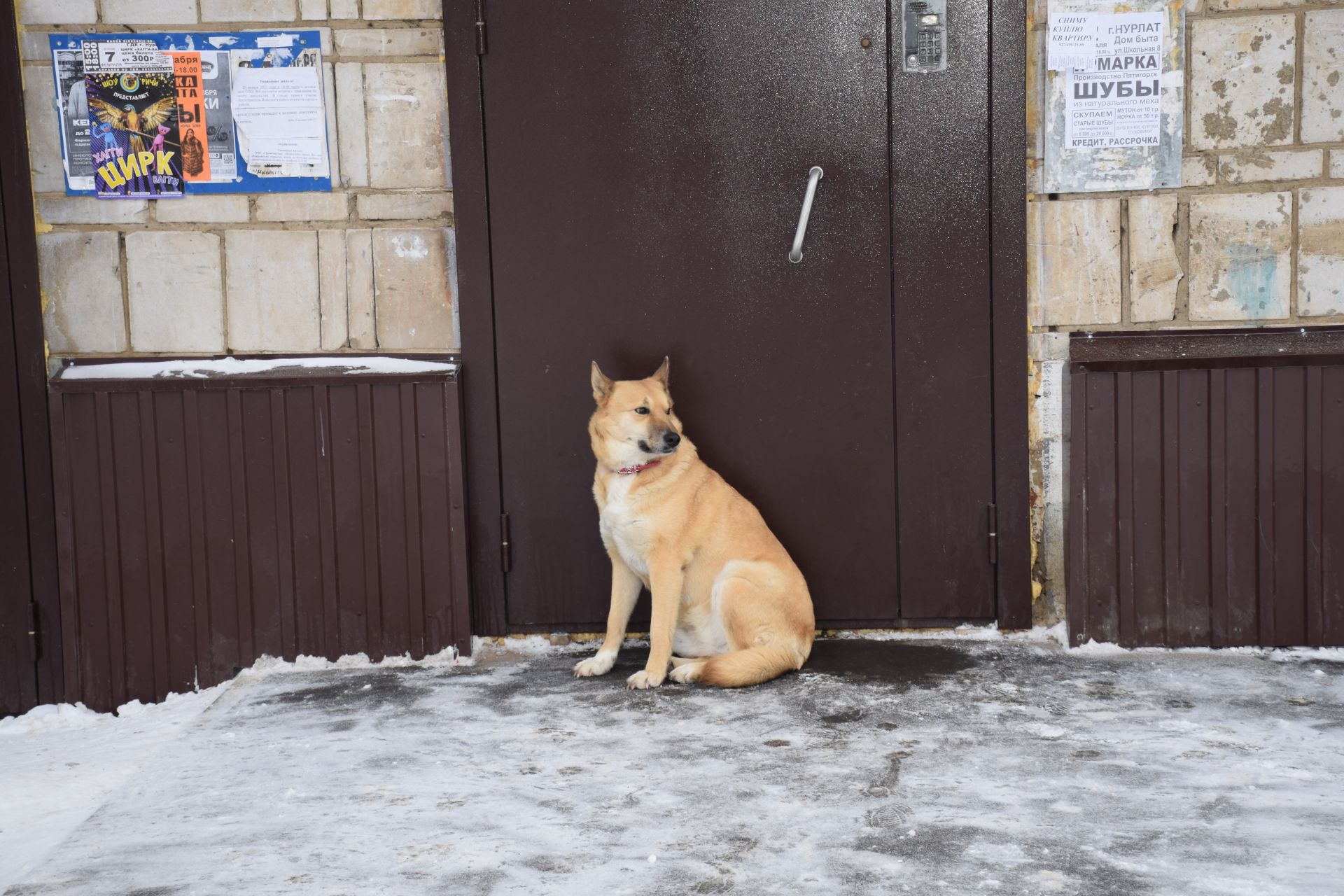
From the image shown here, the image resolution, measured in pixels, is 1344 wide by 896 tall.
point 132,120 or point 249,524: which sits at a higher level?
point 132,120

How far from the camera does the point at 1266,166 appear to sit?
12.3 ft

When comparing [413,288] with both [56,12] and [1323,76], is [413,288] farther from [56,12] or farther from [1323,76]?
[1323,76]

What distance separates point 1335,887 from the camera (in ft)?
6.95

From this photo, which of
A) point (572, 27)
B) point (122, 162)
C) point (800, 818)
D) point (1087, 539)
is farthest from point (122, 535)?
point (1087, 539)

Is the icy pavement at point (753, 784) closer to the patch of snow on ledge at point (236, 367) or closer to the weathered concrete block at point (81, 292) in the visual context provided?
the patch of snow on ledge at point (236, 367)

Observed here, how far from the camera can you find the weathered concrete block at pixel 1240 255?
12.4 feet

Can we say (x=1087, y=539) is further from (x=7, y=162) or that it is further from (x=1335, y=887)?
(x=7, y=162)

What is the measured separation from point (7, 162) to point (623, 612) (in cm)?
268

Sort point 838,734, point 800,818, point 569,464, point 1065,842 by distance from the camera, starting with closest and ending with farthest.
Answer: point 1065,842 < point 800,818 < point 838,734 < point 569,464

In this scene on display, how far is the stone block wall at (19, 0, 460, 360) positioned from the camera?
12.5ft

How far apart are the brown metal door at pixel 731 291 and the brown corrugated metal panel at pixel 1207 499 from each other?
1.25 ft

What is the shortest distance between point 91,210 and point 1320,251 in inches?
173

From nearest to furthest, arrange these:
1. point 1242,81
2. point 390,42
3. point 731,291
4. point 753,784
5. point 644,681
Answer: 1. point 753,784
2. point 644,681
3. point 1242,81
4. point 390,42
5. point 731,291

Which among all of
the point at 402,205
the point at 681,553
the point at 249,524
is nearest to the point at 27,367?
the point at 249,524
